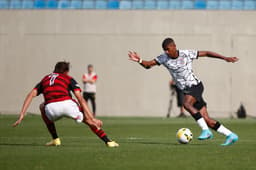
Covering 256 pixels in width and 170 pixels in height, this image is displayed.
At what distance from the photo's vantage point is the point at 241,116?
38969mm

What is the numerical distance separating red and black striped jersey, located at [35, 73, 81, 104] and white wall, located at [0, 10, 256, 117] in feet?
82.4

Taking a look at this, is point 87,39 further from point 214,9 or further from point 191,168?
point 191,168

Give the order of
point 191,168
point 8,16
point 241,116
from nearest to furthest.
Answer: point 191,168, point 241,116, point 8,16

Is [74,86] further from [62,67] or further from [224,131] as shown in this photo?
[224,131]

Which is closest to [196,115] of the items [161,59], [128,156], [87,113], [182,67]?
[182,67]

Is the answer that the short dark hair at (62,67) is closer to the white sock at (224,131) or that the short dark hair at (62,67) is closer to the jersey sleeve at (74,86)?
the jersey sleeve at (74,86)

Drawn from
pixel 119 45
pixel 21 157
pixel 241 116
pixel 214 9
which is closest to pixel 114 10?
pixel 119 45

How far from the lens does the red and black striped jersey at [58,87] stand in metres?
14.9

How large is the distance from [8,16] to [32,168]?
1213 inches

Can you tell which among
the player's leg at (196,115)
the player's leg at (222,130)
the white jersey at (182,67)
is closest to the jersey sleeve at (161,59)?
the white jersey at (182,67)

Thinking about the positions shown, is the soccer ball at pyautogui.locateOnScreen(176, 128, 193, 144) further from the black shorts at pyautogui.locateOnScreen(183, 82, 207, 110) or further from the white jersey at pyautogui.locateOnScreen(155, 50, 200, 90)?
the white jersey at pyautogui.locateOnScreen(155, 50, 200, 90)

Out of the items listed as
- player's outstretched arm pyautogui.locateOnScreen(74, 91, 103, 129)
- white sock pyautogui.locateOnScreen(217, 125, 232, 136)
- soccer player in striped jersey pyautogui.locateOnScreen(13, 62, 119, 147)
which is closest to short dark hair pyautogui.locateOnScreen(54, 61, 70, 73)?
soccer player in striped jersey pyautogui.locateOnScreen(13, 62, 119, 147)

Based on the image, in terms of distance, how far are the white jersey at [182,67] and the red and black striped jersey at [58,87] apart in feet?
8.09

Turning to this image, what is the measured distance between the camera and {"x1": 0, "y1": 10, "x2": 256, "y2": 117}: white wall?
1580 inches
